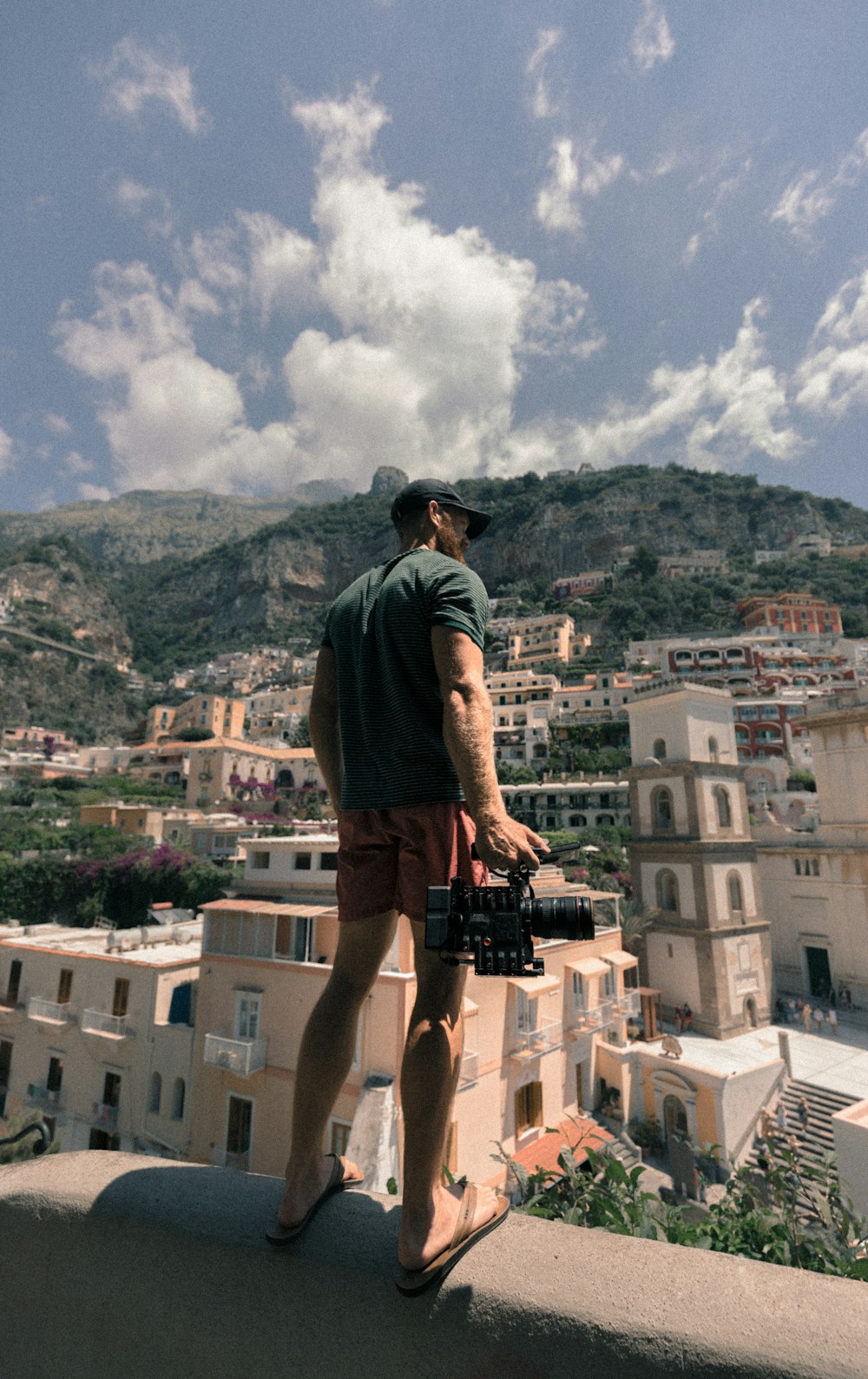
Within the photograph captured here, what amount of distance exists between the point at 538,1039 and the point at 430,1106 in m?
12.1

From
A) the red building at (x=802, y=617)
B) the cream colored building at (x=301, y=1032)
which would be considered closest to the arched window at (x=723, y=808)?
the cream colored building at (x=301, y=1032)

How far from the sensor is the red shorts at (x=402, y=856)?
1819mm

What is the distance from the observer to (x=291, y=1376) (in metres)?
1.51

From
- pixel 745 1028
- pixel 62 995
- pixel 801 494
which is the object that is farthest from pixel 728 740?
pixel 801 494

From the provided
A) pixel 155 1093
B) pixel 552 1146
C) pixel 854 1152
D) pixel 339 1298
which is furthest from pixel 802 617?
pixel 339 1298

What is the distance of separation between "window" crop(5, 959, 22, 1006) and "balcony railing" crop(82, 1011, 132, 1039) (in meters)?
2.74

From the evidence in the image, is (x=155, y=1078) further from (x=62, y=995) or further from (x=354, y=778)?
(x=354, y=778)

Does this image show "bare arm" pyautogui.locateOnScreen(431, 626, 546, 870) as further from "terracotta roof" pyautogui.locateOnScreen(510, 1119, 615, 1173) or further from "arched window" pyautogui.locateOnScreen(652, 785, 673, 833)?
"arched window" pyautogui.locateOnScreen(652, 785, 673, 833)

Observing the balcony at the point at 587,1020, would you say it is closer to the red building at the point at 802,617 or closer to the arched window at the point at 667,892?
the arched window at the point at 667,892

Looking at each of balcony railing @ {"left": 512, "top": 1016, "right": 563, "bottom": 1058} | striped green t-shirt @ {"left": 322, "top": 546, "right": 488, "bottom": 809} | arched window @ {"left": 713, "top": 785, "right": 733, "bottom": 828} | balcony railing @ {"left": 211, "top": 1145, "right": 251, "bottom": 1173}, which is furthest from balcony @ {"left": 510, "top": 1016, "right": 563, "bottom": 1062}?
striped green t-shirt @ {"left": 322, "top": 546, "right": 488, "bottom": 809}

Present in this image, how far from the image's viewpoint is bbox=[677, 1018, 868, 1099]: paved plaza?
15.1m

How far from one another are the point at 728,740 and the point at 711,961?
6687 mm

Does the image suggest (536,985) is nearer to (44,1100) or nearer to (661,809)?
(661,809)

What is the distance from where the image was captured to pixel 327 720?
2.37m
